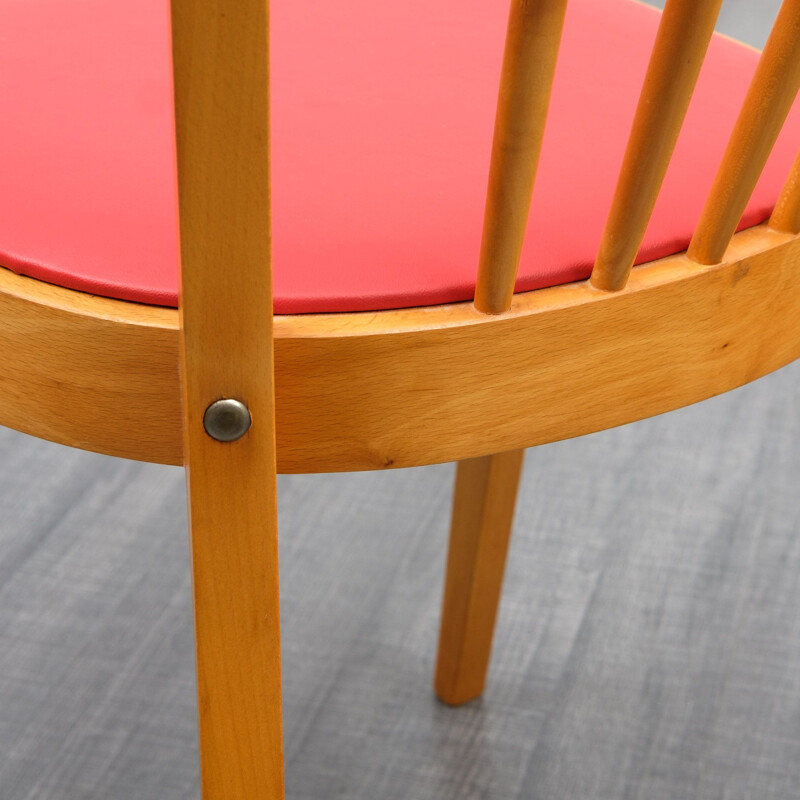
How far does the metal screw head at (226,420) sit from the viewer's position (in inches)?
13.2

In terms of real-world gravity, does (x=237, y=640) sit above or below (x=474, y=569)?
above

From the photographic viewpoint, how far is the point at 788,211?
0.43 m

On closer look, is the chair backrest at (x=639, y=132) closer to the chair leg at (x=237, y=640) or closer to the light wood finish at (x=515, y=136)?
the light wood finish at (x=515, y=136)

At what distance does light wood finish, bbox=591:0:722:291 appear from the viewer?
0.32m

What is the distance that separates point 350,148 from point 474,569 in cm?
40

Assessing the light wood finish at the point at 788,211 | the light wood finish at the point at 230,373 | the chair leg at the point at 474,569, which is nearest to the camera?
the light wood finish at the point at 230,373

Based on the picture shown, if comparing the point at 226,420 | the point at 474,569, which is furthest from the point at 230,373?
the point at 474,569

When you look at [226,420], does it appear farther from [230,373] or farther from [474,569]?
[474,569]

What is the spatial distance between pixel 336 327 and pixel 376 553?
2.05 feet

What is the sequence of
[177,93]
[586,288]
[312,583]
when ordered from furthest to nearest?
[312,583], [586,288], [177,93]

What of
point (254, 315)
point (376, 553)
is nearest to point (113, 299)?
point (254, 315)

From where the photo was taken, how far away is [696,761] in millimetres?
795

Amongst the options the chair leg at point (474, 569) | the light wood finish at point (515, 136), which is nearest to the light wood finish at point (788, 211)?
the light wood finish at point (515, 136)

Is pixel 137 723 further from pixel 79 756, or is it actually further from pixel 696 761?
pixel 696 761
